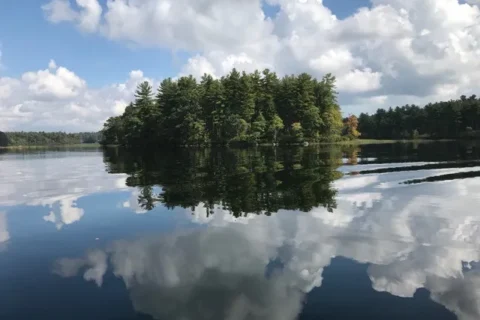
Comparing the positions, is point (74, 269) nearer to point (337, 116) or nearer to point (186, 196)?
point (186, 196)

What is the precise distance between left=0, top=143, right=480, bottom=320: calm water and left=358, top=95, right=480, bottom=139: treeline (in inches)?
5783

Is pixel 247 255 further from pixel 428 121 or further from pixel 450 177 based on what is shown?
pixel 428 121

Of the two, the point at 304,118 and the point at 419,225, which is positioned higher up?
the point at 304,118

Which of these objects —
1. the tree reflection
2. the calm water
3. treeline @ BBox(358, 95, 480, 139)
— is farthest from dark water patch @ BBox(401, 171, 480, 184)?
treeline @ BBox(358, 95, 480, 139)

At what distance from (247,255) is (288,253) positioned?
51.6 inches

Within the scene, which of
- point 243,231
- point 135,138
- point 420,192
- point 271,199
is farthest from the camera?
point 135,138

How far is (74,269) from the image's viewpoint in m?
11.7

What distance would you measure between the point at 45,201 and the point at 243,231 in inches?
593

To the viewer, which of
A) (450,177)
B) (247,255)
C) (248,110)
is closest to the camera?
(247,255)

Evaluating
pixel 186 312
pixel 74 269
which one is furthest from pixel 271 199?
pixel 186 312

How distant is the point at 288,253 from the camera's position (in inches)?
488

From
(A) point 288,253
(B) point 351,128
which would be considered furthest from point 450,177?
(B) point 351,128

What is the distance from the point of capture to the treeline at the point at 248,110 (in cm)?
10444

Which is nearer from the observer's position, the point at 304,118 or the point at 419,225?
the point at 419,225
